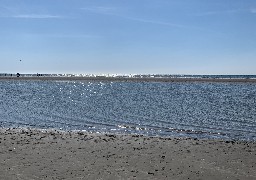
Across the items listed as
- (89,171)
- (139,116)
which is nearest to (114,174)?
(89,171)

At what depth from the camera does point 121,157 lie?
13086 millimetres

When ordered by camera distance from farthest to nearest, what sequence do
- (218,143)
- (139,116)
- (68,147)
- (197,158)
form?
1. (139,116)
2. (218,143)
3. (68,147)
4. (197,158)

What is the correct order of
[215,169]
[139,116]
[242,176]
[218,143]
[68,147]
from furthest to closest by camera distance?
Answer: [139,116], [218,143], [68,147], [215,169], [242,176]

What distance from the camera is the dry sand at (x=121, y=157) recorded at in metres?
10.7

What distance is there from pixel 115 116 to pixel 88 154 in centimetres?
1495

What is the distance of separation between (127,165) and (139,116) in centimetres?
1660

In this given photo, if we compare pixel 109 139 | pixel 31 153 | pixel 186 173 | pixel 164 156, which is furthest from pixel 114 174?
pixel 109 139

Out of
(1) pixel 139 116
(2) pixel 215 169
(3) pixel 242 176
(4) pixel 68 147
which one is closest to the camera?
(3) pixel 242 176

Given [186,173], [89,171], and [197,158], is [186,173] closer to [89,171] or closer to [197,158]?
[197,158]

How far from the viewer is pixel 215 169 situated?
11.4 m

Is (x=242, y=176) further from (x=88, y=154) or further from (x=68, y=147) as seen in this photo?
(x=68, y=147)

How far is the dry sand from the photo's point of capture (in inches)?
420

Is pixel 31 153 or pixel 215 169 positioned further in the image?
pixel 31 153

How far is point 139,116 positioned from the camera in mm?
A: 28344
